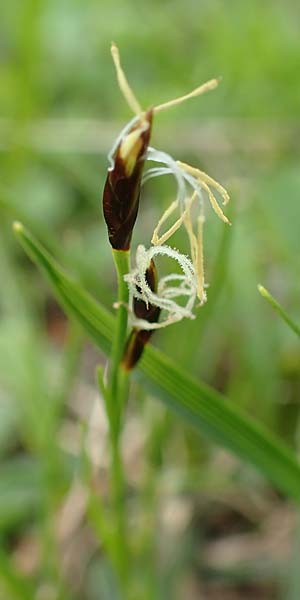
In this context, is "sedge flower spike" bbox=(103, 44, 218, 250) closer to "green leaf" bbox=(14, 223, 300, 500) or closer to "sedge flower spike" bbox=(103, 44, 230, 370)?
"sedge flower spike" bbox=(103, 44, 230, 370)

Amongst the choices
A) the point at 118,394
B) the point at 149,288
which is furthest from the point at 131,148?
the point at 118,394

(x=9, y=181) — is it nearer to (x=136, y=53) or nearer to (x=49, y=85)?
(x=49, y=85)

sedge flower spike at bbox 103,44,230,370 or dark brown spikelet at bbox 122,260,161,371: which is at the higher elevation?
sedge flower spike at bbox 103,44,230,370

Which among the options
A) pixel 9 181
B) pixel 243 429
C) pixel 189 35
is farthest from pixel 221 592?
pixel 189 35

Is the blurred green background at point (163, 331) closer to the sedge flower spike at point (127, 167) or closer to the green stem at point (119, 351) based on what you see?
the green stem at point (119, 351)

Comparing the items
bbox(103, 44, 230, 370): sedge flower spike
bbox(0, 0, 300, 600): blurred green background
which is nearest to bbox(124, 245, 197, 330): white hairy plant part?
bbox(103, 44, 230, 370): sedge flower spike

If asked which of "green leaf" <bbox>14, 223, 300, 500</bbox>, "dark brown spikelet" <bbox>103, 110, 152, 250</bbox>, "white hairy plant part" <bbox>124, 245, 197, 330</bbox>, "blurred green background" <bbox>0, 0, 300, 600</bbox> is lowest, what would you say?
"blurred green background" <bbox>0, 0, 300, 600</bbox>

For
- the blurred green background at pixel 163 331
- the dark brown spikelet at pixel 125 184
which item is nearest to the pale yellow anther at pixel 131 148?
the dark brown spikelet at pixel 125 184

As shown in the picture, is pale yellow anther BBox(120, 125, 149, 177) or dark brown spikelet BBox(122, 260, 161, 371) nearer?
pale yellow anther BBox(120, 125, 149, 177)
